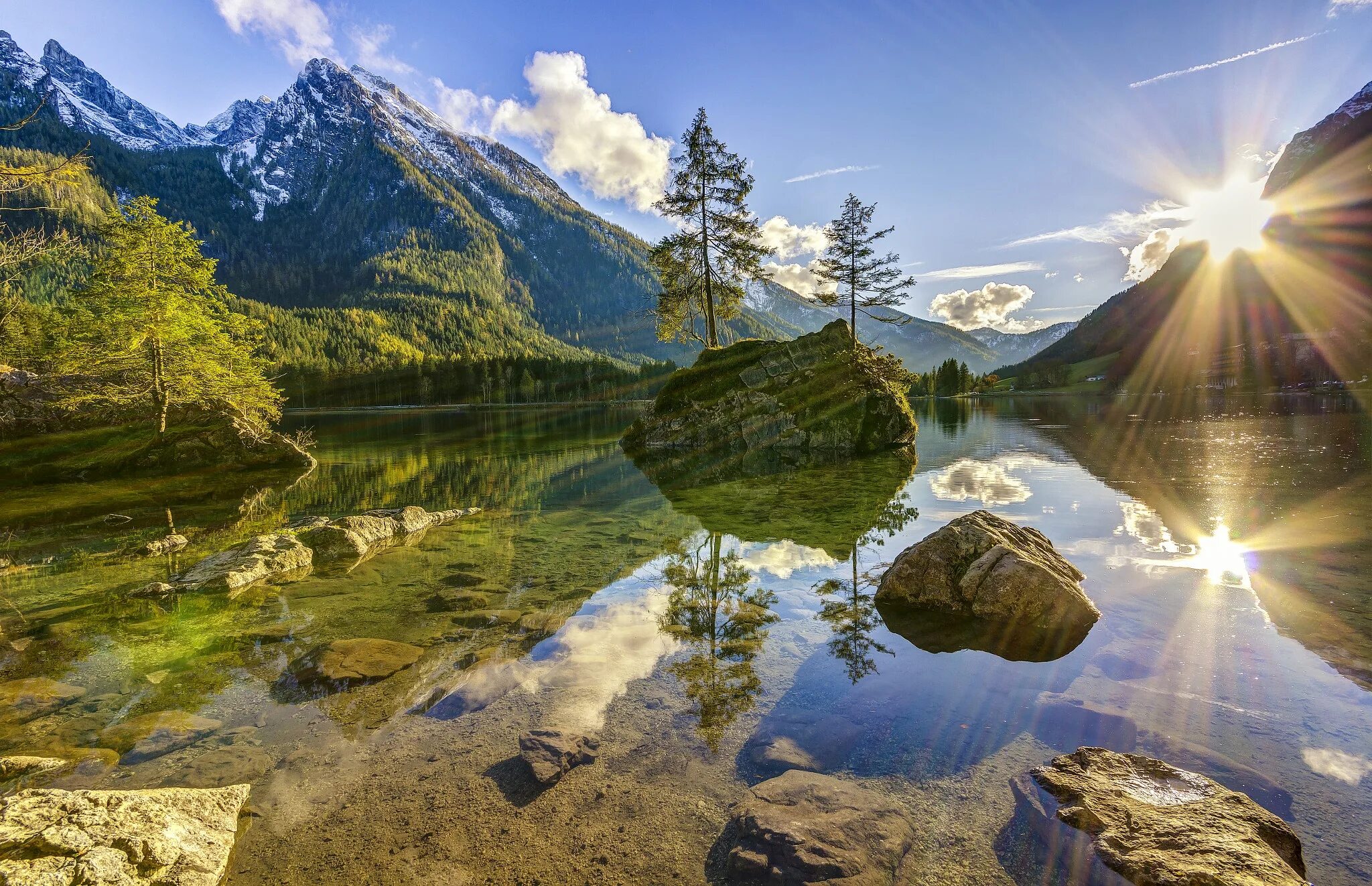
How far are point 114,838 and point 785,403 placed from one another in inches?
1231

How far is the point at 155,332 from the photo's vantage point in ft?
87.7

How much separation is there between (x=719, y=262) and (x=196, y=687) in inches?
1428

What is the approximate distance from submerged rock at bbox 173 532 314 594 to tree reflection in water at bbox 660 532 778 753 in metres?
8.79

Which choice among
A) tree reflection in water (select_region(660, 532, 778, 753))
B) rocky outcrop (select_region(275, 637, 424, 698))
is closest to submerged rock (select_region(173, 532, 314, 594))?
rocky outcrop (select_region(275, 637, 424, 698))

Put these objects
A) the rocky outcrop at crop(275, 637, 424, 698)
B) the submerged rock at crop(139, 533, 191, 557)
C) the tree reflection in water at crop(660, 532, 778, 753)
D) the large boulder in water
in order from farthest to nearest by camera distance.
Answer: the large boulder in water, the submerged rock at crop(139, 533, 191, 557), the rocky outcrop at crop(275, 637, 424, 698), the tree reflection in water at crop(660, 532, 778, 753)

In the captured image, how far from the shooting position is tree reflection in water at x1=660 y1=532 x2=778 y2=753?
682 cm

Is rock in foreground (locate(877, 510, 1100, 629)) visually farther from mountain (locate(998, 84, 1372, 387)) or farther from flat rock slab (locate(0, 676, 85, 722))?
mountain (locate(998, 84, 1372, 387))

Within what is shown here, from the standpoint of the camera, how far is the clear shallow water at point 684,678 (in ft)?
15.9

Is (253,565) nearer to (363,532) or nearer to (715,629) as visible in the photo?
(363,532)

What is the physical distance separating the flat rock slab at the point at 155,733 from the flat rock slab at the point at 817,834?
21.2 feet

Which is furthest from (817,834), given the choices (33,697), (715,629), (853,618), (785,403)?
(785,403)

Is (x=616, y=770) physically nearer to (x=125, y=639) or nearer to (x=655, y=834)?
(x=655, y=834)

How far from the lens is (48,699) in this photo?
718cm

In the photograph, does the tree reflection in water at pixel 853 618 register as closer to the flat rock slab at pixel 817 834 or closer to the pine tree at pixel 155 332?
the flat rock slab at pixel 817 834
